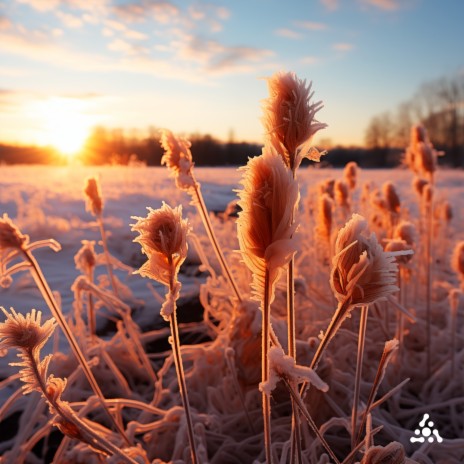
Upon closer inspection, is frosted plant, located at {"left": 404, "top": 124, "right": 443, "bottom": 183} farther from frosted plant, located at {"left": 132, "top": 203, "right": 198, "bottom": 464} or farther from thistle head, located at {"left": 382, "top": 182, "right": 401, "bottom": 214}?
frosted plant, located at {"left": 132, "top": 203, "right": 198, "bottom": 464}

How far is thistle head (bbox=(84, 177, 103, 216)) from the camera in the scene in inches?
69.5

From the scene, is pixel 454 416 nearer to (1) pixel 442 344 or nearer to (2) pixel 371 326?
(1) pixel 442 344

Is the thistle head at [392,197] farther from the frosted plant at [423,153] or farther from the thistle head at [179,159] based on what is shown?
the thistle head at [179,159]

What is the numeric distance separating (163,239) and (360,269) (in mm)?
254

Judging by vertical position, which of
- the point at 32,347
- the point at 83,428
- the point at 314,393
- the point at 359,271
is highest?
the point at 359,271

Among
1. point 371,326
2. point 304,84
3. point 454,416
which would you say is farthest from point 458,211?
point 304,84

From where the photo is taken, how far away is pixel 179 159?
1328mm

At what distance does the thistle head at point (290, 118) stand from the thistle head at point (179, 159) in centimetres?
65

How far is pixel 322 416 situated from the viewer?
59.8 inches

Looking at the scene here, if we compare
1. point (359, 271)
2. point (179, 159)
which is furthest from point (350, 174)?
point (359, 271)

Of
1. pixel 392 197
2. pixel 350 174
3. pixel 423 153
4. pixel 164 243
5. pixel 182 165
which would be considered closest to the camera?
pixel 164 243

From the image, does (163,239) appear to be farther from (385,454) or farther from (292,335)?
(385,454)

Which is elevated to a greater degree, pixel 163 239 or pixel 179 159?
pixel 179 159

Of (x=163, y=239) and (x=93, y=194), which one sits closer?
(x=163, y=239)
